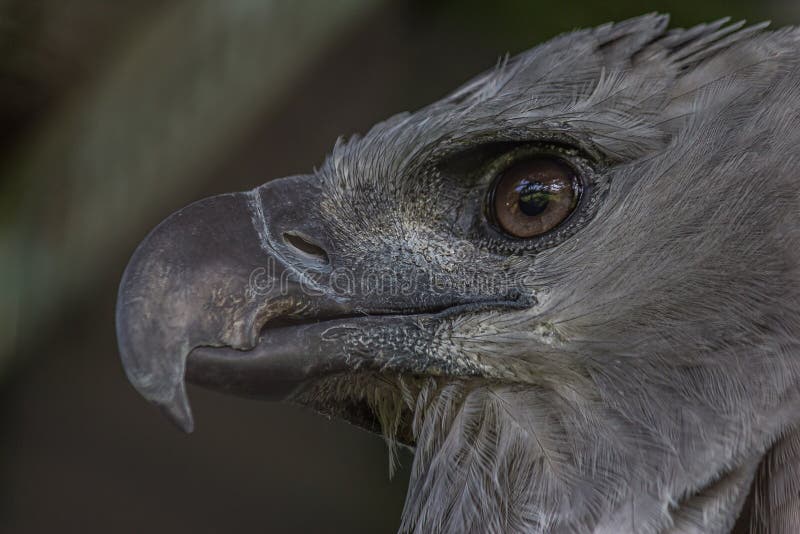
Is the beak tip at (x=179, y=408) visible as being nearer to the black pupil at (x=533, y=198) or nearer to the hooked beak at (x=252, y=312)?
the hooked beak at (x=252, y=312)

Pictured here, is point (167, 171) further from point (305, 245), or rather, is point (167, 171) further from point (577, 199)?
point (577, 199)

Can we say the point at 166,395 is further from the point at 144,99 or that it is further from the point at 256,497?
the point at 256,497

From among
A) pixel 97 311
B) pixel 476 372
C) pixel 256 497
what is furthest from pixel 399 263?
pixel 256 497

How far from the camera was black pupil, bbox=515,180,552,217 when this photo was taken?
167 cm

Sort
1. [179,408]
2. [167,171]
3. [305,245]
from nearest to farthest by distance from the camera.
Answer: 1. [179,408]
2. [305,245]
3. [167,171]

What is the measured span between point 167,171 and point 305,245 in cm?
168

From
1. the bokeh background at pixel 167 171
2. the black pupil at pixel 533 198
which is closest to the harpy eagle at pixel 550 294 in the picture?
the black pupil at pixel 533 198

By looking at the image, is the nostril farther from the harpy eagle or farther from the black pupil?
the black pupil

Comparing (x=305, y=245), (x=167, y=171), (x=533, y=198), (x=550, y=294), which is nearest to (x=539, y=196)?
(x=533, y=198)

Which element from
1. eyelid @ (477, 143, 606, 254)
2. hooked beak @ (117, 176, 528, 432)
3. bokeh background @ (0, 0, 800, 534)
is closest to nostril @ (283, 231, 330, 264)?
hooked beak @ (117, 176, 528, 432)

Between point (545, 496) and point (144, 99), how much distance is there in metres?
1.92

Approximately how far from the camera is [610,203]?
1.65 m

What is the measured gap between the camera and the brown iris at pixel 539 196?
167 cm

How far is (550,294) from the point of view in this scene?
1.63 metres
